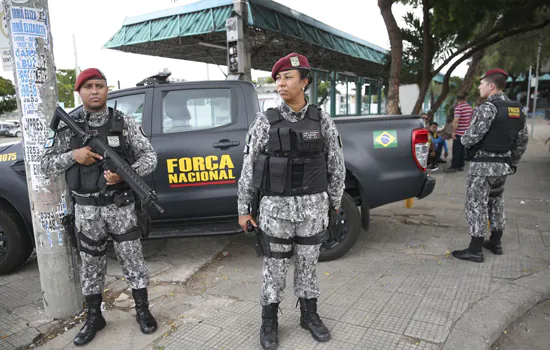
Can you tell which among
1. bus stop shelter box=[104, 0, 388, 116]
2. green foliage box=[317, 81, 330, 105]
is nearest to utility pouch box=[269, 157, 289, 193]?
bus stop shelter box=[104, 0, 388, 116]

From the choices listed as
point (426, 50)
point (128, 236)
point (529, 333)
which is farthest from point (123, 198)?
point (426, 50)

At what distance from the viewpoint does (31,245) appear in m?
3.91

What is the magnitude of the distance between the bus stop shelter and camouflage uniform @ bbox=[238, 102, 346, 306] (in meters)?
6.13

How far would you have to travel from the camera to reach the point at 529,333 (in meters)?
2.83

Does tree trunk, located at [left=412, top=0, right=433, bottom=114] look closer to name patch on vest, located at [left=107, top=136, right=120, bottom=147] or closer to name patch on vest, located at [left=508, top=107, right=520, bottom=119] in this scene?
name patch on vest, located at [left=508, top=107, right=520, bottom=119]

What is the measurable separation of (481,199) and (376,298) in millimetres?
1579

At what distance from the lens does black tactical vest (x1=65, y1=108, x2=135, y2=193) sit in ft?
8.43

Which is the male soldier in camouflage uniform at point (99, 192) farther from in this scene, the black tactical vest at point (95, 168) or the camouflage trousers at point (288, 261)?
the camouflage trousers at point (288, 261)

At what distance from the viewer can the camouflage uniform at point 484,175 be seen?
3816mm

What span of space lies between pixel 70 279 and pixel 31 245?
1206 millimetres

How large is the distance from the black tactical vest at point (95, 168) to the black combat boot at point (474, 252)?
3273 mm

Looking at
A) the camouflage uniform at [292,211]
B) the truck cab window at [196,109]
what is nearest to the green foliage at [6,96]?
the truck cab window at [196,109]

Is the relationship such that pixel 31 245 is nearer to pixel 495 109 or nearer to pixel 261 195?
pixel 261 195

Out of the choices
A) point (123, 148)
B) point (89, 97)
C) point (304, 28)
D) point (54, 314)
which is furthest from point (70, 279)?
point (304, 28)
